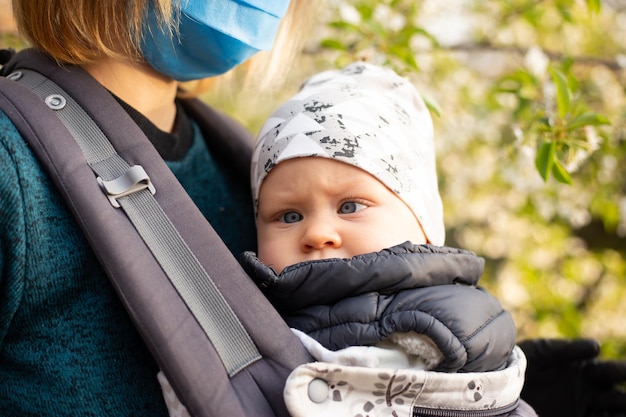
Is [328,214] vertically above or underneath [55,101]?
underneath

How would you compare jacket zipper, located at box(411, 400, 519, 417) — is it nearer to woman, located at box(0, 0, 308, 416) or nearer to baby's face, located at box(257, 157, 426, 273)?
Result: baby's face, located at box(257, 157, 426, 273)

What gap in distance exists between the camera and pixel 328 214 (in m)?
1.43

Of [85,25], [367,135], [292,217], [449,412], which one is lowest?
[449,412]

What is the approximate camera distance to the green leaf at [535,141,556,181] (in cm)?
178

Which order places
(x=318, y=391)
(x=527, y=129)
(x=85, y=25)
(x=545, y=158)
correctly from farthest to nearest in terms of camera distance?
1. (x=527, y=129)
2. (x=545, y=158)
3. (x=85, y=25)
4. (x=318, y=391)

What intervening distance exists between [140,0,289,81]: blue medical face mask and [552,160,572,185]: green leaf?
87 centimetres

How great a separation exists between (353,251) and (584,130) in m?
0.96

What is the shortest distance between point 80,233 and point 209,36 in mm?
512

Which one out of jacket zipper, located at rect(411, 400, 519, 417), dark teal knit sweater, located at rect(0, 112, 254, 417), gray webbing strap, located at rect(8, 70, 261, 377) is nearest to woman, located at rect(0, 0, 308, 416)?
dark teal knit sweater, located at rect(0, 112, 254, 417)

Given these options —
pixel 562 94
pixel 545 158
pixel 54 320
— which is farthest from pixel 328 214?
pixel 562 94

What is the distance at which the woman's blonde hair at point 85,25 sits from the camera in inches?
54.1

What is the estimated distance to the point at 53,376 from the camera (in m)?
1.21

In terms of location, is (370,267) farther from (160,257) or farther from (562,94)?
(562,94)

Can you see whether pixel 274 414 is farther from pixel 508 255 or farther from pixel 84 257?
pixel 508 255
